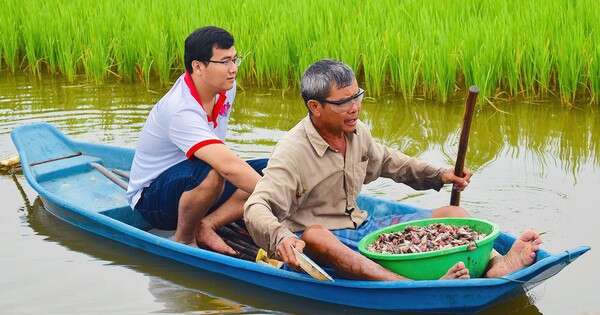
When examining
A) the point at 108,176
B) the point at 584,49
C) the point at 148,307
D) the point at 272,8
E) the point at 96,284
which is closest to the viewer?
the point at 148,307

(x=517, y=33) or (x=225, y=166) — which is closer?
→ (x=225, y=166)

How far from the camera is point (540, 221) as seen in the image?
17.9ft

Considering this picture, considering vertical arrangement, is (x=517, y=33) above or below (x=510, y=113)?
above

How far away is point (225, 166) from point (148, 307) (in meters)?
0.70

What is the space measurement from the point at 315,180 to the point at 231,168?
20.8 inches

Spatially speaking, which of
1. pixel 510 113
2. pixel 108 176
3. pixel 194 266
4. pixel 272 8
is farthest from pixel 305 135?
pixel 272 8

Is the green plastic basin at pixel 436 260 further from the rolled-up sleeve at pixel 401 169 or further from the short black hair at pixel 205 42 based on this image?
the short black hair at pixel 205 42

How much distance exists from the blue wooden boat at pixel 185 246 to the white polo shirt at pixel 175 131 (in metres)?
0.28

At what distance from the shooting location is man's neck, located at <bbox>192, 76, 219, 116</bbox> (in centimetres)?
495

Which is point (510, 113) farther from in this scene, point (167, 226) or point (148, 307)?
point (148, 307)

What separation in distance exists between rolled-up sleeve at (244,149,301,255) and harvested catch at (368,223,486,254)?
38 centimetres

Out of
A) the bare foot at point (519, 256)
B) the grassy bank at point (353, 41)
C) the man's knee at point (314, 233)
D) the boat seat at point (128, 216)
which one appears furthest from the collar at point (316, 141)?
the grassy bank at point (353, 41)

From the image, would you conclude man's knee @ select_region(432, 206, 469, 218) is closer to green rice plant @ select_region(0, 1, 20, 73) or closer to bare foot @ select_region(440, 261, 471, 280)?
bare foot @ select_region(440, 261, 471, 280)

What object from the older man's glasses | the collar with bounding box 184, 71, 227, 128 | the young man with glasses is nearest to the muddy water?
the young man with glasses
